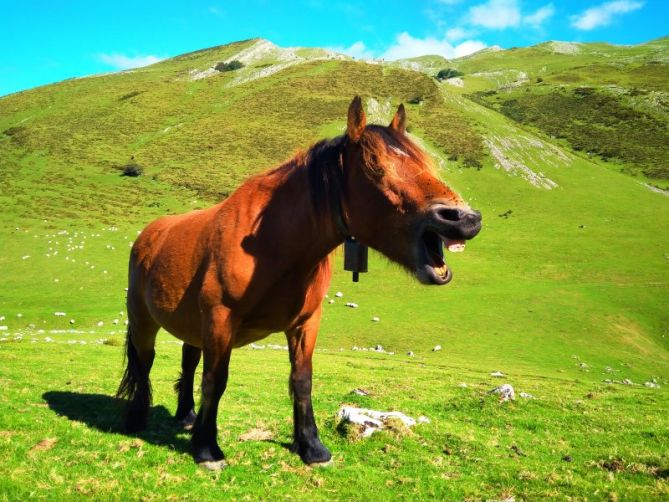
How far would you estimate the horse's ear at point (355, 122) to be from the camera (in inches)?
137

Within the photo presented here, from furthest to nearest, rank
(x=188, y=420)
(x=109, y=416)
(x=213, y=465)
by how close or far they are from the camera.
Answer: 1. (x=109, y=416)
2. (x=188, y=420)
3. (x=213, y=465)

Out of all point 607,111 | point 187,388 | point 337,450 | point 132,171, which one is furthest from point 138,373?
point 607,111

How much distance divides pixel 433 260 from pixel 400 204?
1.51ft

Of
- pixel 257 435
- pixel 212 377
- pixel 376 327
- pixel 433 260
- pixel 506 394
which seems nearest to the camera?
pixel 433 260

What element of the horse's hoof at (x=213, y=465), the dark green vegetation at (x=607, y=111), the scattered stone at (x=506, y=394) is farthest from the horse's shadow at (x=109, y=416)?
the dark green vegetation at (x=607, y=111)

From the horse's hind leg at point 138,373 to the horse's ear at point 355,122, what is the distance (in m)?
3.39

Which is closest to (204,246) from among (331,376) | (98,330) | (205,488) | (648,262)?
(205,488)

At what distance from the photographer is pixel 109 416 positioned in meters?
6.01

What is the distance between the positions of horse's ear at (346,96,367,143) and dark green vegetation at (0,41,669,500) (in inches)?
40.6

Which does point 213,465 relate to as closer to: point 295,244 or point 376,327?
point 295,244

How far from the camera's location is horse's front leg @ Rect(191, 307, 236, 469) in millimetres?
4047

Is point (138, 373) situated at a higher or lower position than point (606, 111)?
lower

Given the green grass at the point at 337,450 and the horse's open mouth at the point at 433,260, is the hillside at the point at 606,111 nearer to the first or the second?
the green grass at the point at 337,450

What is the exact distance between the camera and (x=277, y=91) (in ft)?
280
